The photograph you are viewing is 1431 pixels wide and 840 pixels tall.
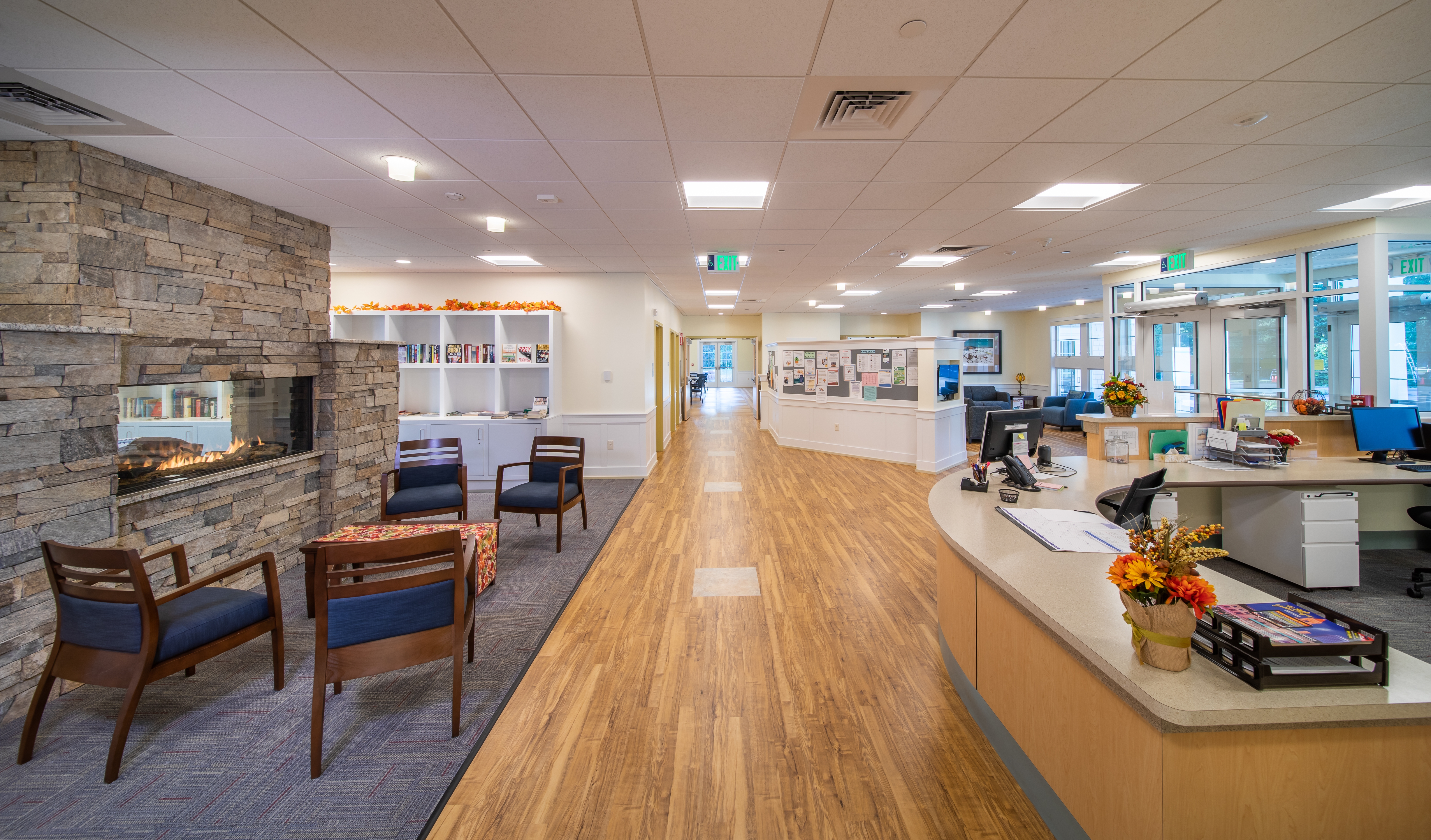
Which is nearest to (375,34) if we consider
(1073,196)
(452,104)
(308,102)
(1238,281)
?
(452,104)

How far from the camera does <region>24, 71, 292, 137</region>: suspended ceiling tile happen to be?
2279 mm

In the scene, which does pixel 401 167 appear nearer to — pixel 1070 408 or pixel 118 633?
pixel 118 633

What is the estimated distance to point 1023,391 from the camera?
13836 millimetres

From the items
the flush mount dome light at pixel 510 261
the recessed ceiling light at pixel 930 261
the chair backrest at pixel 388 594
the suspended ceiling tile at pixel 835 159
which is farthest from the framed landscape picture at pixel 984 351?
the chair backrest at pixel 388 594

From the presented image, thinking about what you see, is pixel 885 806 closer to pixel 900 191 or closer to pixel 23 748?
pixel 23 748

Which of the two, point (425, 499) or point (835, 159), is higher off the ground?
point (835, 159)

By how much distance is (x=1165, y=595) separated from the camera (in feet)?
4.43

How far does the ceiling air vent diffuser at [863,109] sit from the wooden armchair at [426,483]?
3.51 metres

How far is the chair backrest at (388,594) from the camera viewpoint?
6.61 feet

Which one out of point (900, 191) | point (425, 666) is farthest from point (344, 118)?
point (900, 191)

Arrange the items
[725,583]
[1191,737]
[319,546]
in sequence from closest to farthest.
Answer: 1. [1191,737]
2. [319,546]
3. [725,583]

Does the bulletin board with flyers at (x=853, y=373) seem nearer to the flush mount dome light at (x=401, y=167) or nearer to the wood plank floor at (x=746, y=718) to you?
the wood plank floor at (x=746, y=718)

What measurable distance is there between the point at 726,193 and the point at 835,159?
1.07 m

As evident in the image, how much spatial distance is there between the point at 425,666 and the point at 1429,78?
18.1ft
